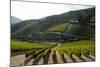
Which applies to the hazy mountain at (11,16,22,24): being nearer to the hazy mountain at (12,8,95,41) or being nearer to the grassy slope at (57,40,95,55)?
the hazy mountain at (12,8,95,41)

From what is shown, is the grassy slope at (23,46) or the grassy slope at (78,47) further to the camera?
the grassy slope at (78,47)

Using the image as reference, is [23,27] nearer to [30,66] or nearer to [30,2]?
[30,2]

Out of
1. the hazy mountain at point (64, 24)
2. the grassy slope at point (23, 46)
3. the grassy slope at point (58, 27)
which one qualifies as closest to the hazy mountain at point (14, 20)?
the hazy mountain at point (64, 24)

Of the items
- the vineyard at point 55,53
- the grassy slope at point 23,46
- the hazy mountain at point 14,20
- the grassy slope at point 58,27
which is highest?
the hazy mountain at point 14,20

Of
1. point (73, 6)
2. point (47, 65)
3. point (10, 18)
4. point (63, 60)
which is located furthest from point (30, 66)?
point (73, 6)

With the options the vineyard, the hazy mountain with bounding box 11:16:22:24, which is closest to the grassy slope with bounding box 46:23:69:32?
the vineyard

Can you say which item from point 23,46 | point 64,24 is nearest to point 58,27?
point 64,24

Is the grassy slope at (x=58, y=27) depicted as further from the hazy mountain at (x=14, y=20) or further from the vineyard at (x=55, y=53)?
the hazy mountain at (x=14, y=20)
